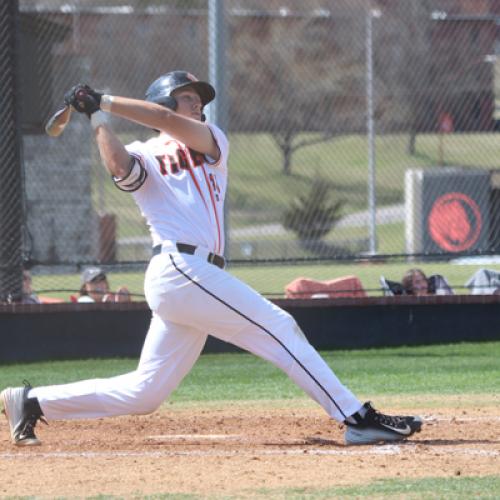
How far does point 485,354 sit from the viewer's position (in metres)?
9.84

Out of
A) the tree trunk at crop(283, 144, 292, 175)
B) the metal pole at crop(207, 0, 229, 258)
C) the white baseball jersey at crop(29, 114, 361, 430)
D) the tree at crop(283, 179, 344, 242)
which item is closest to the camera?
the white baseball jersey at crop(29, 114, 361, 430)

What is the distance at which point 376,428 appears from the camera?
545cm

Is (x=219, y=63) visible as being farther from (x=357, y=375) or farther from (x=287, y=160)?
(x=287, y=160)

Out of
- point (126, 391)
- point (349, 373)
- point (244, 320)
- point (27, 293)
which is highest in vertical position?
point (244, 320)

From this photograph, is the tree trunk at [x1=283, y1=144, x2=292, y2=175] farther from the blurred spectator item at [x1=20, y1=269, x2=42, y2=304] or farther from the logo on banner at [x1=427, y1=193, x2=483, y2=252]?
the blurred spectator item at [x1=20, y1=269, x2=42, y2=304]

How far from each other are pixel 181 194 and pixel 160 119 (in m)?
0.41

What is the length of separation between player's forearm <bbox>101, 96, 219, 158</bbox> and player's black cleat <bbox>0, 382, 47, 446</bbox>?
1445 millimetres

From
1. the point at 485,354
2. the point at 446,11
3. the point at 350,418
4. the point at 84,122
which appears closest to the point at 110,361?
the point at 485,354

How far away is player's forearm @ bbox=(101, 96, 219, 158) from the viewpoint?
16.3ft

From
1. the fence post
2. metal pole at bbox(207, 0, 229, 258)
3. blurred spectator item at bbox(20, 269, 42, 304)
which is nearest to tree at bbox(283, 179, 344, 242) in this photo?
metal pole at bbox(207, 0, 229, 258)

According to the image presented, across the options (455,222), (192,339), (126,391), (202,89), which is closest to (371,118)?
(455,222)

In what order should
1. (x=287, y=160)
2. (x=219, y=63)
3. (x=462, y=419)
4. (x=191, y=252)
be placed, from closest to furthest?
(x=191, y=252)
(x=462, y=419)
(x=219, y=63)
(x=287, y=160)

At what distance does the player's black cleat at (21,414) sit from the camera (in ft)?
18.3

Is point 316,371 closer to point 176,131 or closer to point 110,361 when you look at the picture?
point 176,131
